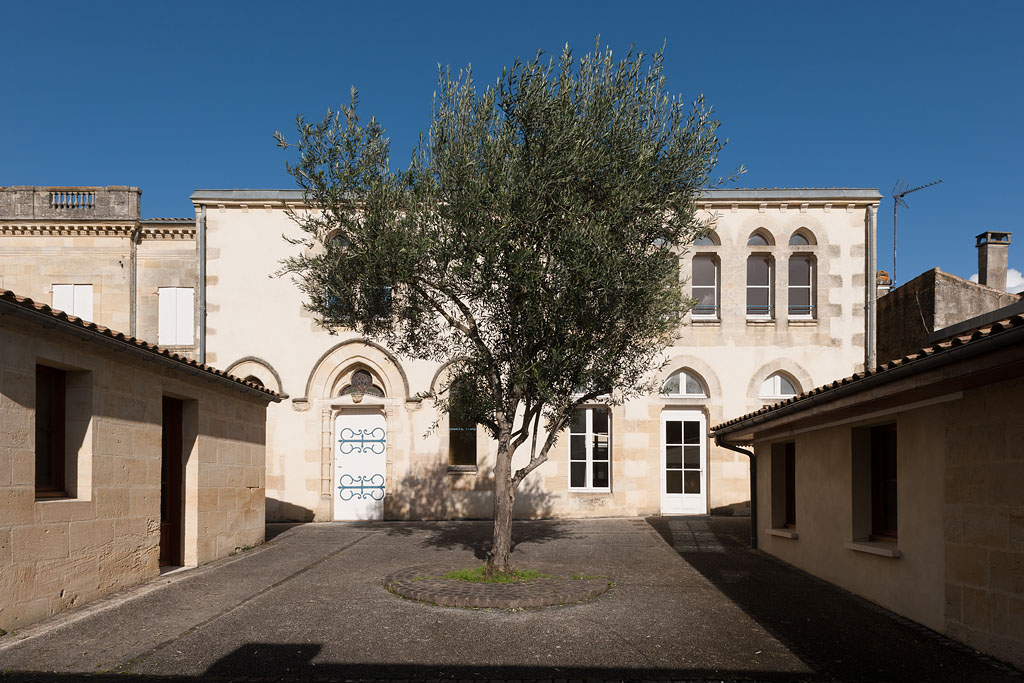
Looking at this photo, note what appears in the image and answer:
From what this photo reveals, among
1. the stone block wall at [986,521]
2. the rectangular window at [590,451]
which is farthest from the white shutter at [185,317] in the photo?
the stone block wall at [986,521]

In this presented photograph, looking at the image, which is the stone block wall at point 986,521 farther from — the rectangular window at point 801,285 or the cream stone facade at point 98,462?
the rectangular window at point 801,285

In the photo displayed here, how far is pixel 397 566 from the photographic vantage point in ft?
36.4

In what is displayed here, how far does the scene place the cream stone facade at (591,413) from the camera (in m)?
17.5

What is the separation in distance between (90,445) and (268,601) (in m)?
A: 2.54

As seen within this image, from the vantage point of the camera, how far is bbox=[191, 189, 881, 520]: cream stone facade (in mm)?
17453

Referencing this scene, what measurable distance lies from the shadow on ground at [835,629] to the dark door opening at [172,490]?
7196mm

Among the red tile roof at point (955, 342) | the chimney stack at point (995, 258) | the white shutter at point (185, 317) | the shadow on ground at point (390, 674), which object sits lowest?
the shadow on ground at point (390, 674)

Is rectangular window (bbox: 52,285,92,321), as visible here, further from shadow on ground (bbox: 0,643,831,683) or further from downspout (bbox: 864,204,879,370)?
downspout (bbox: 864,204,879,370)

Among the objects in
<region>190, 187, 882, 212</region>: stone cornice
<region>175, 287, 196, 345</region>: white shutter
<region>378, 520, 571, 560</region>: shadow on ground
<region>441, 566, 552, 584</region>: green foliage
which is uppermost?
<region>190, 187, 882, 212</region>: stone cornice

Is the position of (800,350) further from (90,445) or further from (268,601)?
(90,445)

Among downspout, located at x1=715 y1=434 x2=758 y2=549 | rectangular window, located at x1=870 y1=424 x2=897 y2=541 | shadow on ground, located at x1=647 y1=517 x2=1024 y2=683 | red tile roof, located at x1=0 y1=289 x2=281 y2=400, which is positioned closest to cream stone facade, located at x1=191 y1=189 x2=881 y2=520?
downspout, located at x1=715 y1=434 x2=758 y2=549

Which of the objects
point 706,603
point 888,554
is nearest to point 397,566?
point 706,603

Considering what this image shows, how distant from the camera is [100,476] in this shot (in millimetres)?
8742

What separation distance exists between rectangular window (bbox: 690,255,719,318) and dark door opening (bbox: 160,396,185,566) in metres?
11.4
